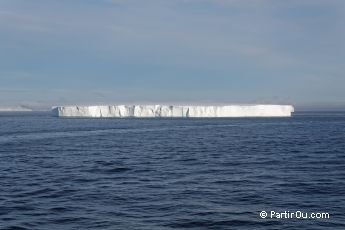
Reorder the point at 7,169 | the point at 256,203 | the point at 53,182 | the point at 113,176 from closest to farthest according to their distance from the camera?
the point at 256,203 → the point at 53,182 → the point at 113,176 → the point at 7,169

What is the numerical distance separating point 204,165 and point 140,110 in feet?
317

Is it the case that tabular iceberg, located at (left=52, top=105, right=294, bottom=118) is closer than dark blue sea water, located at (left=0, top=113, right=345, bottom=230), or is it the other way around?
dark blue sea water, located at (left=0, top=113, right=345, bottom=230)

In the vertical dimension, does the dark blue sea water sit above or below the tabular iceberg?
below

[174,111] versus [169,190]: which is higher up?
[174,111]

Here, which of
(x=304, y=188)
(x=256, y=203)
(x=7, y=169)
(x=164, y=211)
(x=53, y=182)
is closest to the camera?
(x=164, y=211)

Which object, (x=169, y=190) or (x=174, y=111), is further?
(x=174, y=111)

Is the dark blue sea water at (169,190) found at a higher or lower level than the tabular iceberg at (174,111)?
lower

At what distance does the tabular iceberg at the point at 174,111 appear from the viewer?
4700 inches

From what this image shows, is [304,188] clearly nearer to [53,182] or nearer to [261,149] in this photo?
[53,182]

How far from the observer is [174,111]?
122 metres

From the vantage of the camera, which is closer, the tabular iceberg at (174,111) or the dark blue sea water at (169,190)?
the dark blue sea water at (169,190)

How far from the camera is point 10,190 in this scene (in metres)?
17.9

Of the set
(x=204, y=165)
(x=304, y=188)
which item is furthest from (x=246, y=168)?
(x=304, y=188)

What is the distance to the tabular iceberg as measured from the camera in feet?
392
